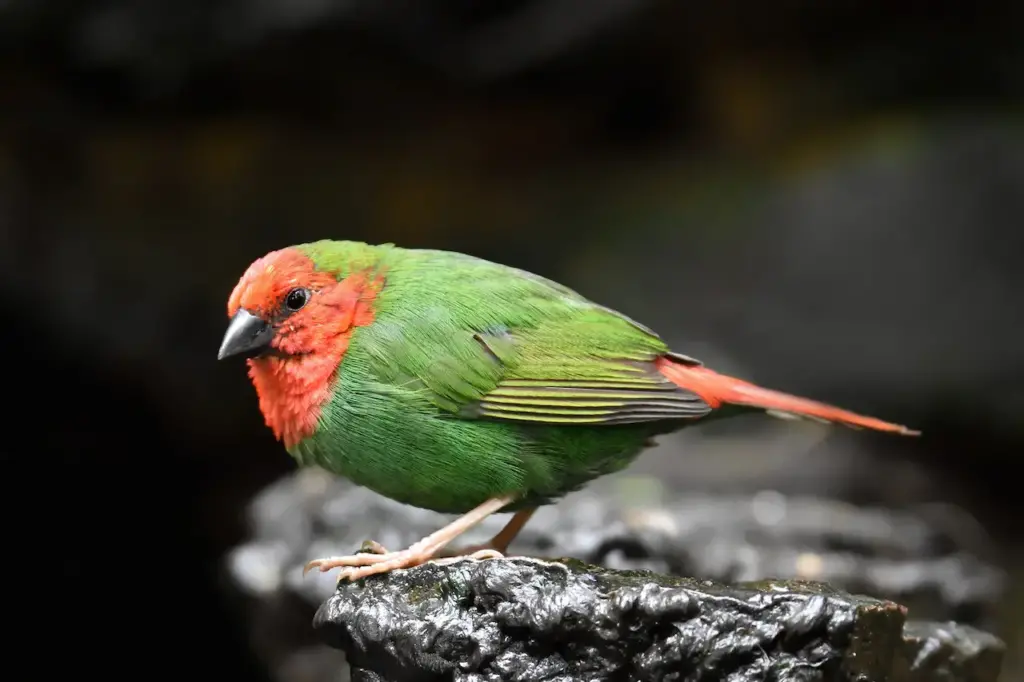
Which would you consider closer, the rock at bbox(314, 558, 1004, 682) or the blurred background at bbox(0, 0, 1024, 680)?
the rock at bbox(314, 558, 1004, 682)

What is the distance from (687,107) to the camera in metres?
6.86

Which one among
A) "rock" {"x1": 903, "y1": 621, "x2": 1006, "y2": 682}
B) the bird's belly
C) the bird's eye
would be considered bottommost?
"rock" {"x1": 903, "y1": 621, "x2": 1006, "y2": 682}

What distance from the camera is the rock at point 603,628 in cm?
234

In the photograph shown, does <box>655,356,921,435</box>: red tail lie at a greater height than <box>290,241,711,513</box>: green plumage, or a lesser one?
greater

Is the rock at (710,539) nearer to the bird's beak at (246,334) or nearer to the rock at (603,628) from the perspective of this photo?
the rock at (603,628)

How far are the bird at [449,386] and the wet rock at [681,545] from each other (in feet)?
3.46

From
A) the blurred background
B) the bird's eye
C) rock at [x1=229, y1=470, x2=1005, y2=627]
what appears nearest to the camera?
the bird's eye

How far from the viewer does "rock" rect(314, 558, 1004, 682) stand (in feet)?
7.67

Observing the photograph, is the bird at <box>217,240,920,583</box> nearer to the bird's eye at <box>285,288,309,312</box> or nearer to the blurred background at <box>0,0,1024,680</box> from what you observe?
the bird's eye at <box>285,288,309,312</box>

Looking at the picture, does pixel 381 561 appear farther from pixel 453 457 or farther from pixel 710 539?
pixel 710 539

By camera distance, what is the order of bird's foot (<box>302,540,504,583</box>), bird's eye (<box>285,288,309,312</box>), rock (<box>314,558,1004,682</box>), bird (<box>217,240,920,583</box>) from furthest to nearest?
1. bird's eye (<box>285,288,309,312</box>)
2. bird (<box>217,240,920,583</box>)
3. bird's foot (<box>302,540,504,583</box>)
4. rock (<box>314,558,1004,682</box>)

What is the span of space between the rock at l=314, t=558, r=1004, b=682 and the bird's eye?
80 cm

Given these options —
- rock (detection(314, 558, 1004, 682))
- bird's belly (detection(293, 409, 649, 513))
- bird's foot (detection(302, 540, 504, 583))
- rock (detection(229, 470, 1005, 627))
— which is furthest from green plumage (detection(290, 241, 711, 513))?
rock (detection(229, 470, 1005, 627))

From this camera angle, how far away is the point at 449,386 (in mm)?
2760
